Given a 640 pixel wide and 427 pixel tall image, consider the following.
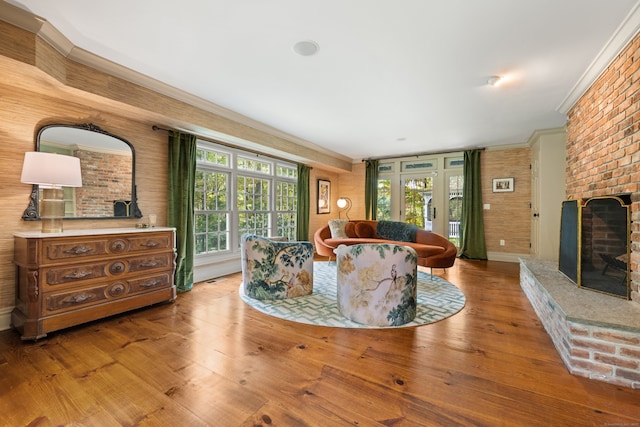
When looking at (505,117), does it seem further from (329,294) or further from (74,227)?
(74,227)

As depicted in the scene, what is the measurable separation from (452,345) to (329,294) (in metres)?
1.59

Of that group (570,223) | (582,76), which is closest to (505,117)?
(582,76)

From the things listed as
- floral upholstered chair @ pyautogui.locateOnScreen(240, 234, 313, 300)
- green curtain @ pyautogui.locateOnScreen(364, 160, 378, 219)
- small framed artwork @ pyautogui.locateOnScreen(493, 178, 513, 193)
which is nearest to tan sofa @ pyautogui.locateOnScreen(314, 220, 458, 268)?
green curtain @ pyautogui.locateOnScreen(364, 160, 378, 219)

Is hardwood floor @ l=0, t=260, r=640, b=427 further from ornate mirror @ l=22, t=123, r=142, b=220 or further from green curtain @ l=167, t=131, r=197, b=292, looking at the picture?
ornate mirror @ l=22, t=123, r=142, b=220

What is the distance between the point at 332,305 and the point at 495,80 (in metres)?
3.02

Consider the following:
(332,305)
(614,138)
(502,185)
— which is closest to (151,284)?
(332,305)

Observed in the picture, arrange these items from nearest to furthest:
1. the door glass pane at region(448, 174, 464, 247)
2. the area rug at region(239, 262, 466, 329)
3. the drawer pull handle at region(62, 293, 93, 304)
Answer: the drawer pull handle at region(62, 293, 93, 304)
the area rug at region(239, 262, 466, 329)
the door glass pane at region(448, 174, 464, 247)

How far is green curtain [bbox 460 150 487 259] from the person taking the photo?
6.02m

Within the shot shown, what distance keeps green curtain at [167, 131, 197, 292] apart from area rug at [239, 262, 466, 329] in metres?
0.84

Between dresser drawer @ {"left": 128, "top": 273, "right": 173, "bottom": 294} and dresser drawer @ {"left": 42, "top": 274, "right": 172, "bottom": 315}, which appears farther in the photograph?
dresser drawer @ {"left": 128, "top": 273, "right": 173, "bottom": 294}

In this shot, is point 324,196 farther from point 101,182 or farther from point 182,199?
point 101,182

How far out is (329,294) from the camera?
3.49 m

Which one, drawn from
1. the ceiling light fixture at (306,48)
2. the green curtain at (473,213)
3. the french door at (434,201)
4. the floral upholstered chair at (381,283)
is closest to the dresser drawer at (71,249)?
the floral upholstered chair at (381,283)

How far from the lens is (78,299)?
2.49 m
